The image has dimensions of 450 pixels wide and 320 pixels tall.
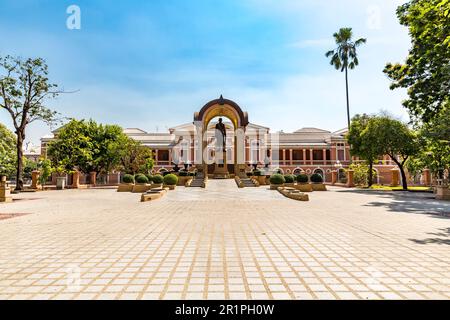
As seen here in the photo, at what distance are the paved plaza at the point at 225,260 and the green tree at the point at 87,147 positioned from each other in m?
27.6

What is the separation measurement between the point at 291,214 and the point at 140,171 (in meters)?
35.3

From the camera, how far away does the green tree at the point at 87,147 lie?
33344 mm

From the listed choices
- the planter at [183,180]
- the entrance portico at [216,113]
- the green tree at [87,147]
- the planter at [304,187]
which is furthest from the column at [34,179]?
the planter at [304,187]

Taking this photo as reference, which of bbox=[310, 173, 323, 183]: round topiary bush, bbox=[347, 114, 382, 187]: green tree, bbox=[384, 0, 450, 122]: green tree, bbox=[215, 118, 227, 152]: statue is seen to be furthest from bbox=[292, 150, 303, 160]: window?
bbox=[384, 0, 450, 122]: green tree

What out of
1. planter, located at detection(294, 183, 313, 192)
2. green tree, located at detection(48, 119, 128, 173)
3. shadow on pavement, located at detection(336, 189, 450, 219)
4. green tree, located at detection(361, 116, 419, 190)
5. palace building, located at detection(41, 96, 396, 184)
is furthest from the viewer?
palace building, located at detection(41, 96, 396, 184)

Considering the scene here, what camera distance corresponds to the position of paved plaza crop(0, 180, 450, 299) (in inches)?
146

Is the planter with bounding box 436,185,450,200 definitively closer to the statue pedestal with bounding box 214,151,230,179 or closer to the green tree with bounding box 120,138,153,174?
the statue pedestal with bounding box 214,151,230,179

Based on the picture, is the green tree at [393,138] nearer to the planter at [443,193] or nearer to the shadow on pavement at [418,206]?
the planter at [443,193]

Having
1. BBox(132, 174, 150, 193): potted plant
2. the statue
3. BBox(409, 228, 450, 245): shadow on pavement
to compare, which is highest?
the statue

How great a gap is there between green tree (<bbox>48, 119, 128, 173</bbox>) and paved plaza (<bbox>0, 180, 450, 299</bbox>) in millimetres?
27606

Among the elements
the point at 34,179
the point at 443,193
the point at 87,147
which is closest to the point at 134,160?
the point at 87,147

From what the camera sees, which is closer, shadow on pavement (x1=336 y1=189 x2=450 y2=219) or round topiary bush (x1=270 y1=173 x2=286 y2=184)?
shadow on pavement (x1=336 y1=189 x2=450 y2=219)
